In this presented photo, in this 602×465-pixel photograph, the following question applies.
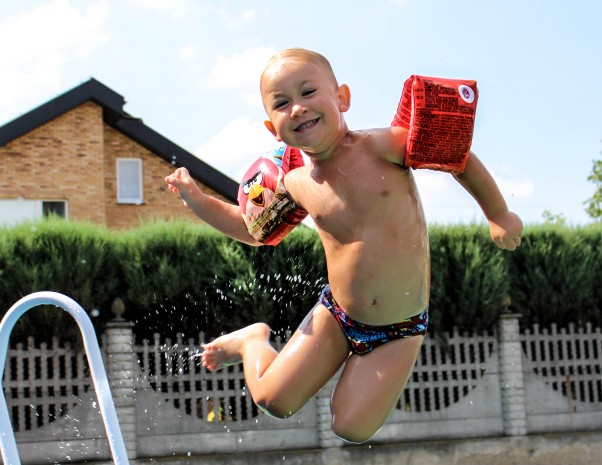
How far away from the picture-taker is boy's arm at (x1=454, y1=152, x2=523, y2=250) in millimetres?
3898

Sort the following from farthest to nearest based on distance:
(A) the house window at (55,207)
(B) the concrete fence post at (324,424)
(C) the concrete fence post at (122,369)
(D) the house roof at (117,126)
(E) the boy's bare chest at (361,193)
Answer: (A) the house window at (55,207), (D) the house roof at (117,126), (B) the concrete fence post at (324,424), (C) the concrete fence post at (122,369), (E) the boy's bare chest at (361,193)

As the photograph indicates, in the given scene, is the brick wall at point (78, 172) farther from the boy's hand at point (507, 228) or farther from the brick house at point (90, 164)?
the boy's hand at point (507, 228)

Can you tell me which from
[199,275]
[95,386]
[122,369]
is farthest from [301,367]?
[199,275]

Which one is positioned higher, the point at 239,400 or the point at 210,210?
the point at 210,210

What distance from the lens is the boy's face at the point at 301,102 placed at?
3.71 m

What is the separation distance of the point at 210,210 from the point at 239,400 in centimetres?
755

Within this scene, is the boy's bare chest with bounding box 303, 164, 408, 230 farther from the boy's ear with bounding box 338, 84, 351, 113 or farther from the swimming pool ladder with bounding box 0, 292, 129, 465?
the swimming pool ladder with bounding box 0, 292, 129, 465

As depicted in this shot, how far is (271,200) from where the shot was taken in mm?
4320

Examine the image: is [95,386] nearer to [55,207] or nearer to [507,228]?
[507,228]

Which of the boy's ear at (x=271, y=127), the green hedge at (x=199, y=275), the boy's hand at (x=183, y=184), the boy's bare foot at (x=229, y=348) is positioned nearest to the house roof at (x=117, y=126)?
Result: the green hedge at (x=199, y=275)

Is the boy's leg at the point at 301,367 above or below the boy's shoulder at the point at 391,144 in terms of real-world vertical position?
below

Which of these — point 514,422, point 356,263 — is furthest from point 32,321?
point 356,263

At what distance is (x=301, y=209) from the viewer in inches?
168

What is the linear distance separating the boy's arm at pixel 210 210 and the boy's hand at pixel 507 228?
1.13 m
